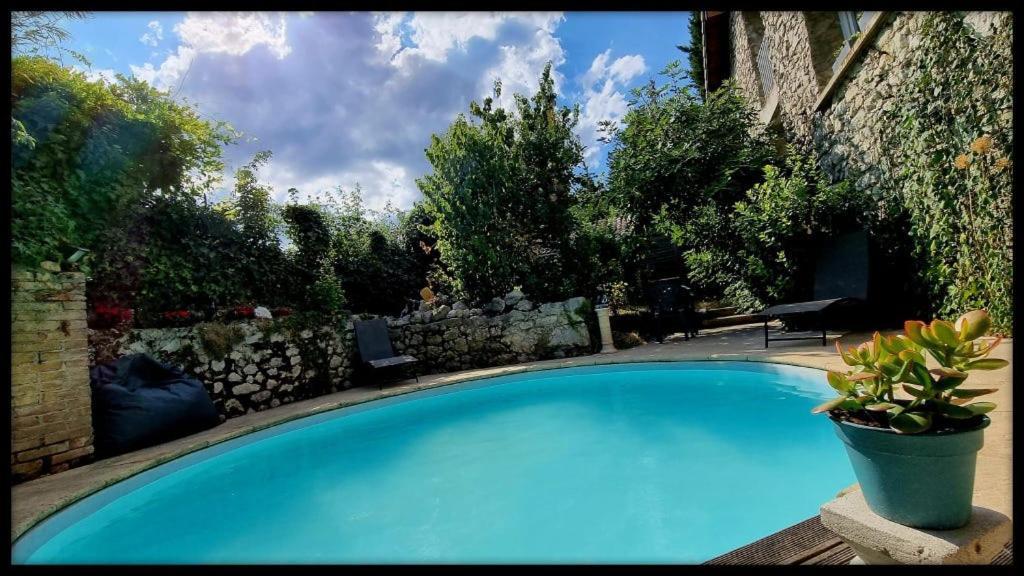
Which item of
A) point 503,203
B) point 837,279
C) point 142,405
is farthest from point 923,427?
point 503,203

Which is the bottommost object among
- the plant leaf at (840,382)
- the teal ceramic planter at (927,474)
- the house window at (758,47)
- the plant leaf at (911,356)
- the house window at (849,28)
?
the teal ceramic planter at (927,474)

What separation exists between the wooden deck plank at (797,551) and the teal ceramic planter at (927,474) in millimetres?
272

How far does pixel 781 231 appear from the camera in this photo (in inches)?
261

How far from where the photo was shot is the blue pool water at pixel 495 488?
8.16 ft

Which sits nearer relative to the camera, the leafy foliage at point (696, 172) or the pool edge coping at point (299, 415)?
the pool edge coping at point (299, 415)

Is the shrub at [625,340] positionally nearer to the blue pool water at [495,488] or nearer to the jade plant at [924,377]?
the blue pool water at [495,488]

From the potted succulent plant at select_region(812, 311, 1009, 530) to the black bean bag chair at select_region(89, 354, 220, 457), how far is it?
216 inches

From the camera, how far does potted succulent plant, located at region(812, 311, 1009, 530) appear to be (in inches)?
44.7

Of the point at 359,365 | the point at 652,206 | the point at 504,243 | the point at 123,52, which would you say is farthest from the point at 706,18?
the point at 123,52

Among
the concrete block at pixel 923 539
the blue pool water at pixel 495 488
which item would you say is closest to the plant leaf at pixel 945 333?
the concrete block at pixel 923 539

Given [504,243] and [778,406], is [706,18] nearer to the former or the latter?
[504,243]

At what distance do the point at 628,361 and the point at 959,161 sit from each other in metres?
4.14

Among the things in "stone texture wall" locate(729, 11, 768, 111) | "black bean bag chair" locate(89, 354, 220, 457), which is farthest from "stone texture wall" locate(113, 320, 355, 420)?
"stone texture wall" locate(729, 11, 768, 111)

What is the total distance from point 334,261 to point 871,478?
10.2m
